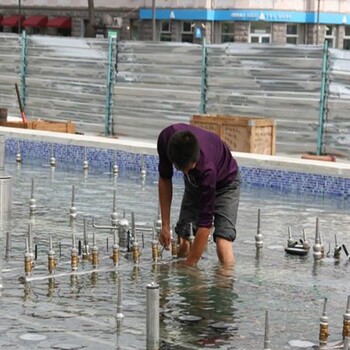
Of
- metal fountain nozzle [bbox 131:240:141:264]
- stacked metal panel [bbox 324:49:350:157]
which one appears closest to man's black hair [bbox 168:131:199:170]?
metal fountain nozzle [bbox 131:240:141:264]

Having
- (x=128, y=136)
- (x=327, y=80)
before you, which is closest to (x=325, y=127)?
(x=327, y=80)

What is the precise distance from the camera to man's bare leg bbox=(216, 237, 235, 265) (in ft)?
32.4

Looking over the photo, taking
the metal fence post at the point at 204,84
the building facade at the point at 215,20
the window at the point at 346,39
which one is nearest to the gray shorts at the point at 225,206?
the metal fence post at the point at 204,84

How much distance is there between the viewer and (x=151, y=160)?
60.8 feet

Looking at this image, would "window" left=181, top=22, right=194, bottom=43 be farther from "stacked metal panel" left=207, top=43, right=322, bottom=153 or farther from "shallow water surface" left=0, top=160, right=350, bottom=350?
"shallow water surface" left=0, top=160, right=350, bottom=350

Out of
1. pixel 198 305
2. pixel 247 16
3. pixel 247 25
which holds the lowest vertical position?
pixel 198 305

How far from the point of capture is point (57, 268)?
1009 cm

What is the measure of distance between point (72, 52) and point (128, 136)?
2.51 meters

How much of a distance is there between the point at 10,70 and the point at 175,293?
1806 centimetres

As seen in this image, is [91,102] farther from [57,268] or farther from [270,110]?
[57,268]

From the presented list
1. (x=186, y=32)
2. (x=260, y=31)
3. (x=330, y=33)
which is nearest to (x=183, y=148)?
(x=260, y=31)

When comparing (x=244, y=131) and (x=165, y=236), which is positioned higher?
(x=244, y=131)

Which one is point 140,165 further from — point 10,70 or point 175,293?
point 175,293

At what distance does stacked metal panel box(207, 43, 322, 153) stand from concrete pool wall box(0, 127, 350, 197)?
2457mm
